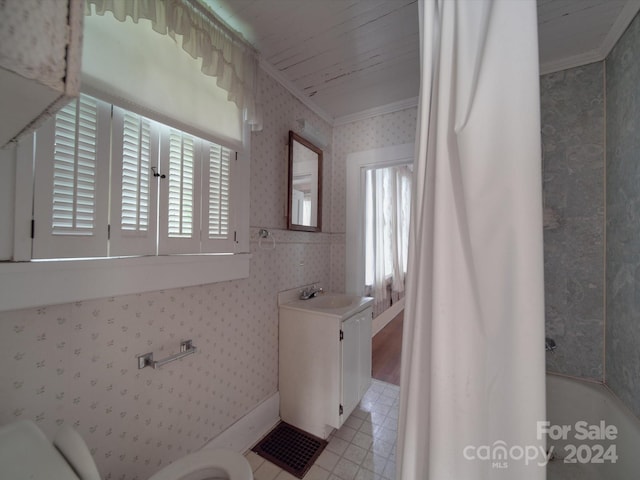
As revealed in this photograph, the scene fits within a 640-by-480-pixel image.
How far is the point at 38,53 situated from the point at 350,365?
1.77m

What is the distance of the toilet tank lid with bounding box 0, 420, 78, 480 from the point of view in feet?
1.86

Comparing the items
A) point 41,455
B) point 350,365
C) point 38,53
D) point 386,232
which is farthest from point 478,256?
point 386,232

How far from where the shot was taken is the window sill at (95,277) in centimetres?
71

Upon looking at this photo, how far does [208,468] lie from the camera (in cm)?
93

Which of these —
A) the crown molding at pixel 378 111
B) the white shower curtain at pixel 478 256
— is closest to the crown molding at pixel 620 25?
the crown molding at pixel 378 111

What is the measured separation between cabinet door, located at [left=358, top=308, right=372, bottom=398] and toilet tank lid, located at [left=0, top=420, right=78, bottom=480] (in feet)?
4.80

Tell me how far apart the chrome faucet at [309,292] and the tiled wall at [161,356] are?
141 mm

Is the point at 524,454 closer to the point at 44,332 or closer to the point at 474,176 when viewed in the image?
the point at 474,176

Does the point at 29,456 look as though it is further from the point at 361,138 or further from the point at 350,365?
the point at 361,138

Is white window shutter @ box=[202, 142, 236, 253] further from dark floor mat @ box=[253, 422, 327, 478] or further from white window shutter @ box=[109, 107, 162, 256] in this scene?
dark floor mat @ box=[253, 422, 327, 478]

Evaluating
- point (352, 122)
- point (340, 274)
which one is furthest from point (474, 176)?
point (352, 122)

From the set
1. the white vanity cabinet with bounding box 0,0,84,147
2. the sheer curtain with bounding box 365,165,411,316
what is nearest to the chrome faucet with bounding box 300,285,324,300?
the sheer curtain with bounding box 365,165,411,316

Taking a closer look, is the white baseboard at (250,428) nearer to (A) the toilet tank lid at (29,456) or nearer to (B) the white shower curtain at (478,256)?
(A) the toilet tank lid at (29,456)

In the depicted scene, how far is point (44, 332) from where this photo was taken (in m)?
0.80
